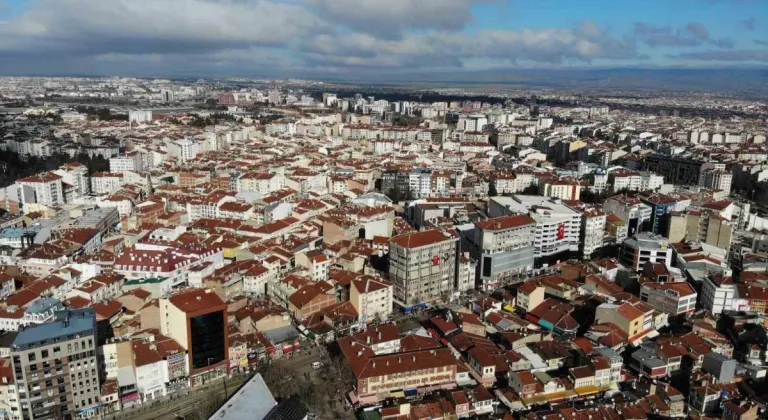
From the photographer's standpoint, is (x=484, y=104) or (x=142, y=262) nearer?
(x=142, y=262)

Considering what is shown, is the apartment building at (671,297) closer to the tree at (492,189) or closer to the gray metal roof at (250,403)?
the gray metal roof at (250,403)

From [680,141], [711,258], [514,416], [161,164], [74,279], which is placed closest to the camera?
[514,416]

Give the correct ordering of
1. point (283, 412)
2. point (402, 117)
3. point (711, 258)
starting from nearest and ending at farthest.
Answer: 1. point (283, 412)
2. point (711, 258)
3. point (402, 117)

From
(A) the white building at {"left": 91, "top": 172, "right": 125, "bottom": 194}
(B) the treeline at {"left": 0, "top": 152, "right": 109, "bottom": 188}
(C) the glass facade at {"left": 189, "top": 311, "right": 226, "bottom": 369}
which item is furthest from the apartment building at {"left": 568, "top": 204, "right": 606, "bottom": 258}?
(B) the treeline at {"left": 0, "top": 152, "right": 109, "bottom": 188}

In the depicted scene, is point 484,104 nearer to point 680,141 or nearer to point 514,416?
point 680,141

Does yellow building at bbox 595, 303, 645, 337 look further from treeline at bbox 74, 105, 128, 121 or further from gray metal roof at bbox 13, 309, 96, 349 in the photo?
treeline at bbox 74, 105, 128, 121

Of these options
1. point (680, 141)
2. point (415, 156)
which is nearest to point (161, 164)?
point (415, 156)

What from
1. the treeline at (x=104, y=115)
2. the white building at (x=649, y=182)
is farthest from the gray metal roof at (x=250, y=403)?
the treeline at (x=104, y=115)
